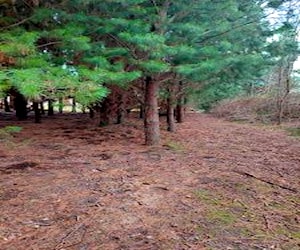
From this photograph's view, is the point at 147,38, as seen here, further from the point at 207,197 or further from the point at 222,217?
the point at 222,217

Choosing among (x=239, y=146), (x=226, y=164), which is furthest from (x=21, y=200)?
(x=239, y=146)

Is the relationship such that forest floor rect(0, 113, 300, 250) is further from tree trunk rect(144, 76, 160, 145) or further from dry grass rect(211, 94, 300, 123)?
dry grass rect(211, 94, 300, 123)

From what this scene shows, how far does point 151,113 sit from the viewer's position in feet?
22.9

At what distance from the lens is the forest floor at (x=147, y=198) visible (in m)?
2.71

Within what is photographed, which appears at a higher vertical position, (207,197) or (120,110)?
(120,110)

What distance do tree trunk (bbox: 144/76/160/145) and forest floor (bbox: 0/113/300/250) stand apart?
401mm

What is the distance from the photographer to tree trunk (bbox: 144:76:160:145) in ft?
22.8

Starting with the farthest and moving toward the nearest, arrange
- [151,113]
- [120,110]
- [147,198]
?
[120,110] < [151,113] < [147,198]

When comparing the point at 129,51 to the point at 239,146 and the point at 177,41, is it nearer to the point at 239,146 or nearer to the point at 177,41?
the point at 177,41

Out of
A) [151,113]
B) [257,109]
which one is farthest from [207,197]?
[257,109]

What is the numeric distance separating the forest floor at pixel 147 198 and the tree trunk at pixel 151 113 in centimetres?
40

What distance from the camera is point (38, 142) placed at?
7230 mm

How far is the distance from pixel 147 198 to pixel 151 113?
3.47 metres

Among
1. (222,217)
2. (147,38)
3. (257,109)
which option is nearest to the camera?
(222,217)
